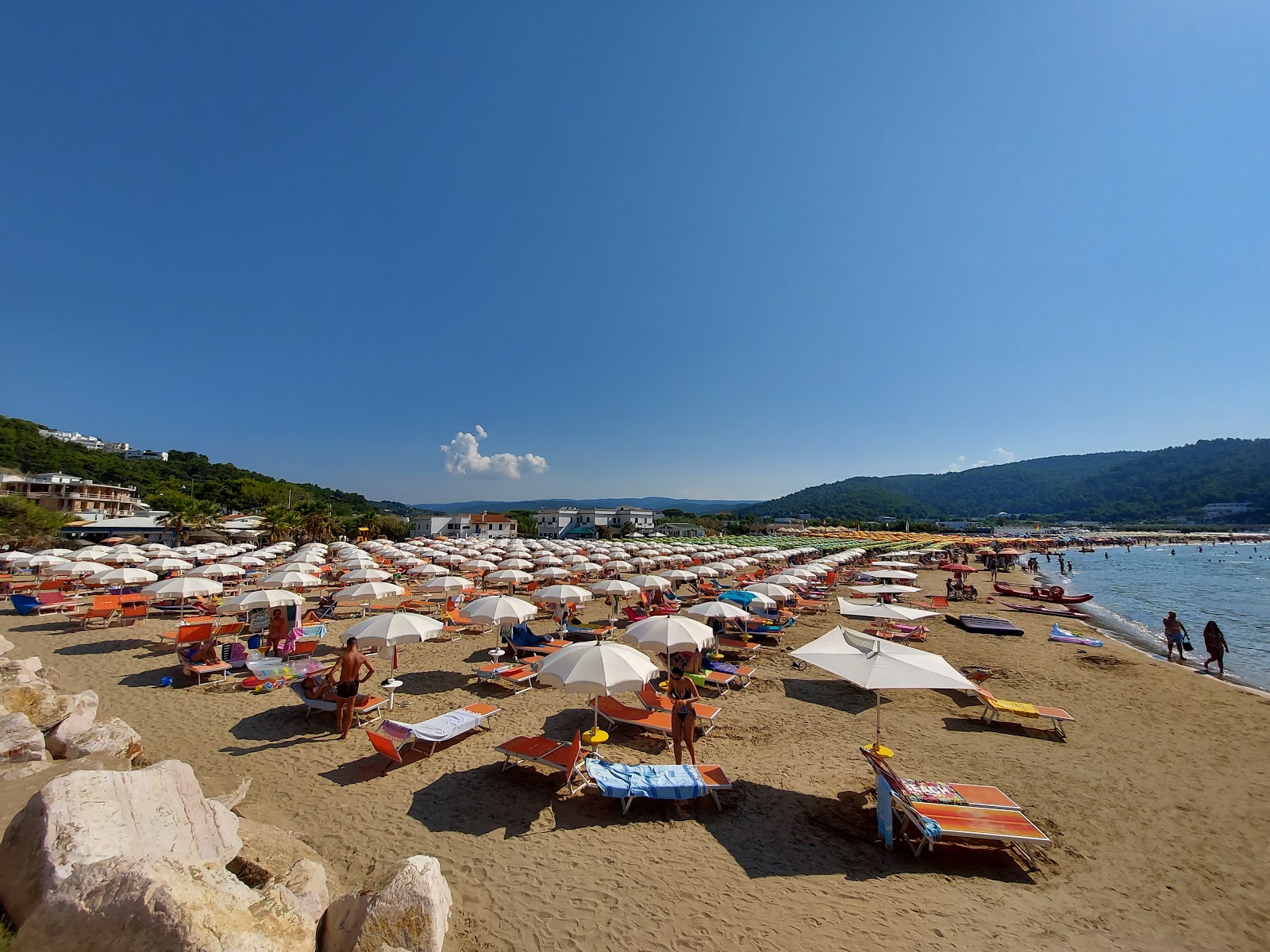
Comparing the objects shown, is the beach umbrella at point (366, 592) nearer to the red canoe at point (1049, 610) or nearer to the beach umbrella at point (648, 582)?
the beach umbrella at point (648, 582)

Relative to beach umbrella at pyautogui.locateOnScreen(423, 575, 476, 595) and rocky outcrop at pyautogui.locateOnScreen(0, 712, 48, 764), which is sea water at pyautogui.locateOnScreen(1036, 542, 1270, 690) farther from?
rocky outcrop at pyautogui.locateOnScreen(0, 712, 48, 764)

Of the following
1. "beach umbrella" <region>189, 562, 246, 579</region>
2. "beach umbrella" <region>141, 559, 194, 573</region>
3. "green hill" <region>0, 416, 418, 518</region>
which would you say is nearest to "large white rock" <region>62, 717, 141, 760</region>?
"beach umbrella" <region>189, 562, 246, 579</region>

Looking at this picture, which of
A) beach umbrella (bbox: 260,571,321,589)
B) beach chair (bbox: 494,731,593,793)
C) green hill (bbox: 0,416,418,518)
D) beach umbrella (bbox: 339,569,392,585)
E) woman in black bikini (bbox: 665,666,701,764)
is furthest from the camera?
green hill (bbox: 0,416,418,518)

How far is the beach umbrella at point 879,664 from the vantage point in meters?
5.88

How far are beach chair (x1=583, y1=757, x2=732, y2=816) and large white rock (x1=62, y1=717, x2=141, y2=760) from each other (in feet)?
17.3

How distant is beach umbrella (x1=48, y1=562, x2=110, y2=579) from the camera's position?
1791cm

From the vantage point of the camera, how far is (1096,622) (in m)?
19.9

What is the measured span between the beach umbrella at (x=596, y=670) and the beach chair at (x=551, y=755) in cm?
56

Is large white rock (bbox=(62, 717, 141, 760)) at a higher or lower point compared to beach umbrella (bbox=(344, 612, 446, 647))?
lower

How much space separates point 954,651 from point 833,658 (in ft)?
31.3

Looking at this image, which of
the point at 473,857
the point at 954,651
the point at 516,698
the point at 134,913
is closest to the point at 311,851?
the point at 473,857

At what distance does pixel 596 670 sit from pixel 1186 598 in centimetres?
3842

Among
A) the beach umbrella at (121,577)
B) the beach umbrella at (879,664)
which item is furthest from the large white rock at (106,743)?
the beach umbrella at (121,577)

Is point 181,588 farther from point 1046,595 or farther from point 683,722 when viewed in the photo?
point 1046,595
